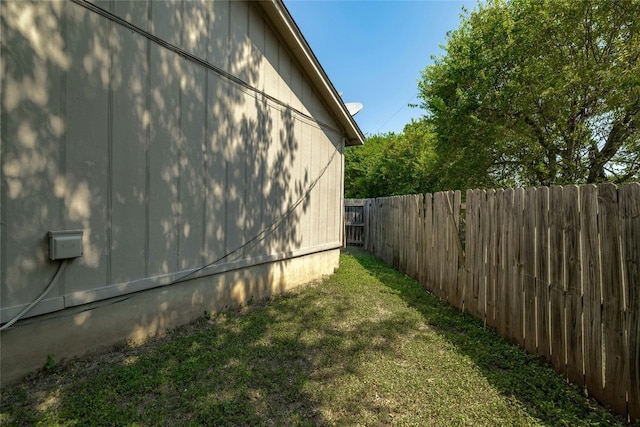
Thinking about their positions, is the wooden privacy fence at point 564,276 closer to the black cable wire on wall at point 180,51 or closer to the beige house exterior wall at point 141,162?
the beige house exterior wall at point 141,162

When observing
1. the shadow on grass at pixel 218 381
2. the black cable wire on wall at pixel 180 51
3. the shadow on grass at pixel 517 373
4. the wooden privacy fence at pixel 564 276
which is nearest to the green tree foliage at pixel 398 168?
the wooden privacy fence at pixel 564 276

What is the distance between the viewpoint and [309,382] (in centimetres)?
274

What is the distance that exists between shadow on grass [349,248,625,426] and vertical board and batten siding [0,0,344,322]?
3.05 m

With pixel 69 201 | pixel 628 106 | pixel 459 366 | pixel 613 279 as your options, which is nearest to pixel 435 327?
pixel 459 366

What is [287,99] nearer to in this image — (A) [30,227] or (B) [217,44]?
(B) [217,44]

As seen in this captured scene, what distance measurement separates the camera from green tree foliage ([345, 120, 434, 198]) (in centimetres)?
1572

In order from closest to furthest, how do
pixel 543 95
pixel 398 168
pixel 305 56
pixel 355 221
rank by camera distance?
pixel 305 56
pixel 543 95
pixel 355 221
pixel 398 168

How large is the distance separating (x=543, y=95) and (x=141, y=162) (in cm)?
1096

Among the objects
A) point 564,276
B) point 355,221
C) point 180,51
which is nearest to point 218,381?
point 564,276

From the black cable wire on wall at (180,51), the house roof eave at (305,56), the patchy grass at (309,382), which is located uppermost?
the house roof eave at (305,56)

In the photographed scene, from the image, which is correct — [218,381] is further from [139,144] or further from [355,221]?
[355,221]

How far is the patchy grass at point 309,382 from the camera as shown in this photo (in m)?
2.25

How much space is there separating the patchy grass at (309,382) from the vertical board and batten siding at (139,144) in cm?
78

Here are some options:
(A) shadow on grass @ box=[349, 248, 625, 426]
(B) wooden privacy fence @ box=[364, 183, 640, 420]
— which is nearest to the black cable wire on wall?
(B) wooden privacy fence @ box=[364, 183, 640, 420]
